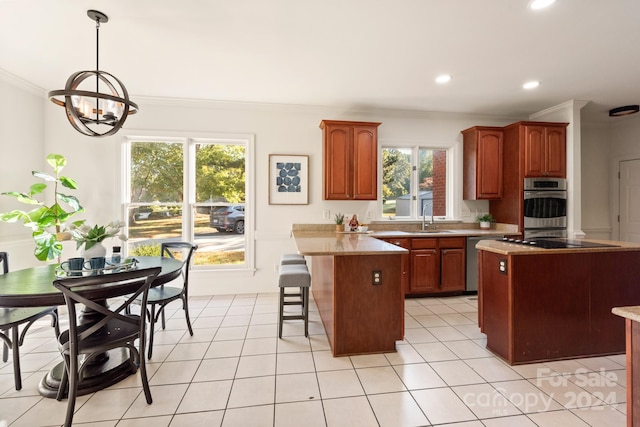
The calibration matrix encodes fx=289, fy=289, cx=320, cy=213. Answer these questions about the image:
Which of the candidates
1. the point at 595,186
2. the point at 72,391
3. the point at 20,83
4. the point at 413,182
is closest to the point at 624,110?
the point at 595,186

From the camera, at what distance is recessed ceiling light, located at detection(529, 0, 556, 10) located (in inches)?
79.1

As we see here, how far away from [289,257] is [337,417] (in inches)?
75.0

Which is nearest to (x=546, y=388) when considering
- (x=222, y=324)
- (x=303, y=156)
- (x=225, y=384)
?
(x=225, y=384)

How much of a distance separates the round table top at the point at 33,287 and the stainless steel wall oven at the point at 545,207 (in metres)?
4.41

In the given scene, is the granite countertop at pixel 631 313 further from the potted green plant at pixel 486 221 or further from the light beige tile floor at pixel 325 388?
the potted green plant at pixel 486 221

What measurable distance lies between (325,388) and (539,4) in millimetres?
3075

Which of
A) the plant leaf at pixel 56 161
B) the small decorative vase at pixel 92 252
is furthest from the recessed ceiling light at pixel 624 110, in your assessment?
the plant leaf at pixel 56 161

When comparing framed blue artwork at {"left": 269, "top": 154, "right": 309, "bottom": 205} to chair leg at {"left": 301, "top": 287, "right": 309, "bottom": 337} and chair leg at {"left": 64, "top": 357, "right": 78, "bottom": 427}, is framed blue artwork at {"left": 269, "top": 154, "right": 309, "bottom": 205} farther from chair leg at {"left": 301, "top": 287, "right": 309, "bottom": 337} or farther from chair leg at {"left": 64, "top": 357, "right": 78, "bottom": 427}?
chair leg at {"left": 64, "top": 357, "right": 78, "bottom": 427}

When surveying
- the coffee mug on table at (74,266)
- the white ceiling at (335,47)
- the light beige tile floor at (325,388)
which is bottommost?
the light beige tile floor at (325,388)

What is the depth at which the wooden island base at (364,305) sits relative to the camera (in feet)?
7.84

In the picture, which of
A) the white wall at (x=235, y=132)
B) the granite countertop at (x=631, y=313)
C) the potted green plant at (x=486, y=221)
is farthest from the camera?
the potted green plant at (x=486, y=221)

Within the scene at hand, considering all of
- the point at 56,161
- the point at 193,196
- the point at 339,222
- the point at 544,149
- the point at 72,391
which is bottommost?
the point at 72,391

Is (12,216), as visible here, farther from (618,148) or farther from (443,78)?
(618,148)

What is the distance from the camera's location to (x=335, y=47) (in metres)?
Result: 2.62
